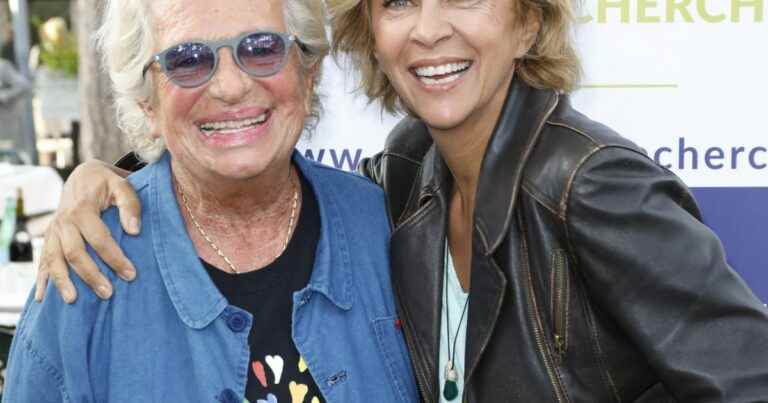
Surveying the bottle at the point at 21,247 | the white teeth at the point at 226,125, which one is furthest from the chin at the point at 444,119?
the bottle at the point at 21,247

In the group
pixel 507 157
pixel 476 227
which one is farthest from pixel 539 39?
pixel 476 227

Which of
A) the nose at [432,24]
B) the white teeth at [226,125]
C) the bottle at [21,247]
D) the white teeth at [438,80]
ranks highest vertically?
the nose at [432,24]

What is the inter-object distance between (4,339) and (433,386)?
2.17m

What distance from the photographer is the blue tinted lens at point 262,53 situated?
6.30ft

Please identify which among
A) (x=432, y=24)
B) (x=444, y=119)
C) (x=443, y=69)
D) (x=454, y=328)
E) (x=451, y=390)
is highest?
(x=432, y=24)

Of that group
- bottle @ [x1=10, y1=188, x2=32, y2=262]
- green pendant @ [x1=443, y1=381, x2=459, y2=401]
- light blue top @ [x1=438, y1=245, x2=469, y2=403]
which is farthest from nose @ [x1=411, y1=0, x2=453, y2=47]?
bottle @ [x1=10, y1=188, x2=32, y2=262]

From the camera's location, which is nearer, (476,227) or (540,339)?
(540,339)

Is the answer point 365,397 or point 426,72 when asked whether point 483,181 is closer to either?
point 426,72

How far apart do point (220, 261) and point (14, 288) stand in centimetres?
185

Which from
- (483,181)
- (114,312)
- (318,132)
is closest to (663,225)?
(483,181)

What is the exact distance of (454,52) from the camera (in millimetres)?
2041

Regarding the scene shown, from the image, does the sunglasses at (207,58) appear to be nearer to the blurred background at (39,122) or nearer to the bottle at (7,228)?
the blurred background at (39,122)

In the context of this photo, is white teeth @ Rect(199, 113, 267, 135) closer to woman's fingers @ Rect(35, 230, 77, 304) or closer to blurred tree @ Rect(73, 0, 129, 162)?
woman's fingers @ Rect(35, 230, 77, 304)

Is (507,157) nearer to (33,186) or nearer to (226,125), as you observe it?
(226,125)
